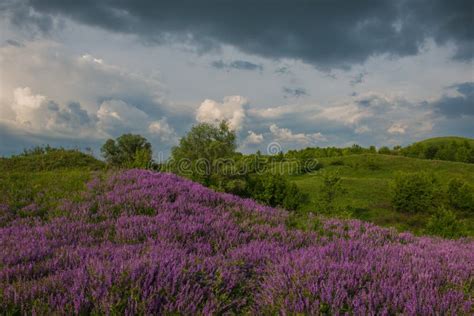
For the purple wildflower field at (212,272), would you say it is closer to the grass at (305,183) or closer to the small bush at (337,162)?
the grass at (305,183)

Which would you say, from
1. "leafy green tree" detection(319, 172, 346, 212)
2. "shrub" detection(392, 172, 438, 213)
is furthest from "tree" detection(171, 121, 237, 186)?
"shrub" detection(392, 172, 438, 213)

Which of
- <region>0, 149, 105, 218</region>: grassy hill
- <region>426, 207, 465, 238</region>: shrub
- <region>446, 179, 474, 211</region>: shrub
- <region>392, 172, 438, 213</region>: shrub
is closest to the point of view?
<region>0, 149, 105, 218</region>: grassy hill

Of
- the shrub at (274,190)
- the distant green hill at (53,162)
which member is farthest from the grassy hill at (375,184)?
the distant green hill at (53,162)

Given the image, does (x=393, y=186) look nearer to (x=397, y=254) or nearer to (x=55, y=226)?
(x=397, y=254)

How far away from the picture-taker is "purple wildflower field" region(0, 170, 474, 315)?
2.92 metres

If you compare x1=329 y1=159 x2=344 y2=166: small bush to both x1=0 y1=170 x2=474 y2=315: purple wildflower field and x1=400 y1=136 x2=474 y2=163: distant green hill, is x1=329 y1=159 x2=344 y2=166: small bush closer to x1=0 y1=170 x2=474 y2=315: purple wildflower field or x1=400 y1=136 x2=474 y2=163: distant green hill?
x1=400 y1=136 x2=474 y2=163: distant green hill

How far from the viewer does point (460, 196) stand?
3033 centimetres

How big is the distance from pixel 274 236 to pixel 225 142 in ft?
55.2

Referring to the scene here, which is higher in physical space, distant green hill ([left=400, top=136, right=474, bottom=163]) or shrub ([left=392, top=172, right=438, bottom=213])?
distant green hill ([left=400, top=136, right=474, bottom=163])

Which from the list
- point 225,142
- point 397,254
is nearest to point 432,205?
point 225,142

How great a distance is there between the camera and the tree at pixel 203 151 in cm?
1919

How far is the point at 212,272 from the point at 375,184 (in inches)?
1615

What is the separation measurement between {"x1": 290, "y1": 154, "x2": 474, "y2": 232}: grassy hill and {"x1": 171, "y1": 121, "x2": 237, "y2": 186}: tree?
7462mm

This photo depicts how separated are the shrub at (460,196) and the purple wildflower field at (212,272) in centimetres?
2920
